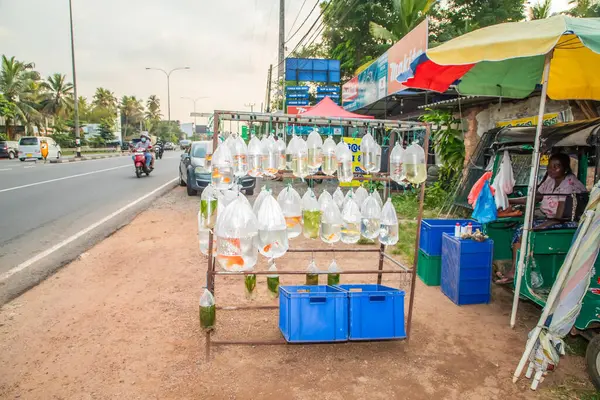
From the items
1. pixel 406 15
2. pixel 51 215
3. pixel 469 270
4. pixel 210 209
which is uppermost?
pixel 406 15

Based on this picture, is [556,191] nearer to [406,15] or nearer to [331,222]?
[331,222]

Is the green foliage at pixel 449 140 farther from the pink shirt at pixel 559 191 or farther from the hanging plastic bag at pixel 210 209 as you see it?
the hanging plastic bag at pixel 210 209

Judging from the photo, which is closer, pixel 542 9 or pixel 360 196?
pixel 360 196

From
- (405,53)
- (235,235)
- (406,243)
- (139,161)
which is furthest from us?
(139,161)

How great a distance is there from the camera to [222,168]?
120 inches

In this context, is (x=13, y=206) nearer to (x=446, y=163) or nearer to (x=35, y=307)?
(x=35, y=307)

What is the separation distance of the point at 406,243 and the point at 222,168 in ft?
15.4

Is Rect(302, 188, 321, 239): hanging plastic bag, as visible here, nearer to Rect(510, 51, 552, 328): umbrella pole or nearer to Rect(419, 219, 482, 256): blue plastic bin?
Rect(510, 51, 552, 328): umbrella pole

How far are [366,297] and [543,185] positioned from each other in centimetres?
271

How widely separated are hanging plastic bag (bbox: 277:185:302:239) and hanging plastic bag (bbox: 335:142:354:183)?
0.42m

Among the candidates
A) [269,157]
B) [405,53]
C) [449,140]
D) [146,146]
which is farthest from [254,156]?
[146,146]

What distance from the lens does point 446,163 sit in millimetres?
10258

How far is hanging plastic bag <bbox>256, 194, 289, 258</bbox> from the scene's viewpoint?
3.04 metres

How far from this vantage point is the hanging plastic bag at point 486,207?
462cm
